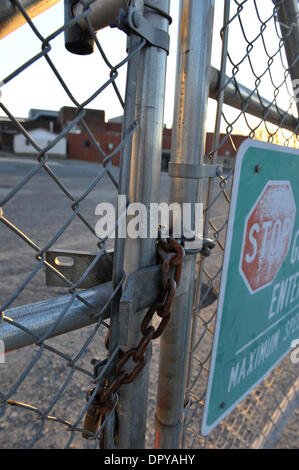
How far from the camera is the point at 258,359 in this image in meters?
1.07

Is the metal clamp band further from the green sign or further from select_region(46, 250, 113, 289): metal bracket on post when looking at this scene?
select_region(46, 250, 113, 289): metal bracket on post

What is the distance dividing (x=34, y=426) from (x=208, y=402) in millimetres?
1181

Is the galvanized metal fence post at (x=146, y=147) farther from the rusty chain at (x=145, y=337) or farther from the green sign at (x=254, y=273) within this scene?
the green sign at (x=254, y=273)

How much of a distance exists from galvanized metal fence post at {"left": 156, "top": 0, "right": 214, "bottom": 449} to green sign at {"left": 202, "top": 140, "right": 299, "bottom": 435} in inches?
3.8

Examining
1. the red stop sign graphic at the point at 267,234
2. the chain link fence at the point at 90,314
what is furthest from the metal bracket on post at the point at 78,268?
the red stop sign graphic at the point at 267,234

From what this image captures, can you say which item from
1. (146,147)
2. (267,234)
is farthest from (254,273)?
(146,147)

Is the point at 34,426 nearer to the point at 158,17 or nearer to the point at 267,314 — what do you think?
the point at 267,314

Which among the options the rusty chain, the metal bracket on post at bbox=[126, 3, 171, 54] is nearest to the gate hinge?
the metal bracket on post at bbox=[126, 3, 171, 54]

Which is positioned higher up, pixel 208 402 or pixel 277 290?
pixel 277 290

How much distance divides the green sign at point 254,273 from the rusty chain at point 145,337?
7.4 inches

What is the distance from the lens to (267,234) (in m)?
0.96
